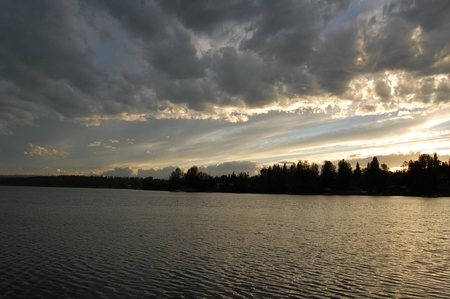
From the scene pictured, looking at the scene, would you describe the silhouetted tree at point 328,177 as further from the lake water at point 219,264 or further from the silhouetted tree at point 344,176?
the lake water at point 219,264

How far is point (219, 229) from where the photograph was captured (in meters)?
36.9

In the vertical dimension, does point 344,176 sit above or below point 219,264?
above

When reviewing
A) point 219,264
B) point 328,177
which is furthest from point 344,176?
point 219,264

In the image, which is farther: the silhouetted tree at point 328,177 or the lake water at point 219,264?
the silhouetted tree at point 328,177

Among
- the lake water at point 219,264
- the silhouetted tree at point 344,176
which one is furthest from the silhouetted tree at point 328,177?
the lake water at point 219,264

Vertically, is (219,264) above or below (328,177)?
below

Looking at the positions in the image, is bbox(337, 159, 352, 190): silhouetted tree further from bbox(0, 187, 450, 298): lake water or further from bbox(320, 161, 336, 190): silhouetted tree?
bbox(0, 187, 450, 298): lake water

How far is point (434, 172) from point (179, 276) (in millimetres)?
188133

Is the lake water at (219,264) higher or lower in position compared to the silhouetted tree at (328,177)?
lower

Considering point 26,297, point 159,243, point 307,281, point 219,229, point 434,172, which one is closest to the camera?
point 26,297

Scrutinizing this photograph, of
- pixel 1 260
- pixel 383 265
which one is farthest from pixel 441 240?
pixel 1 260

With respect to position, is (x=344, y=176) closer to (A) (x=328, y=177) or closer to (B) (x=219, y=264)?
(A) (x=328, y=177)

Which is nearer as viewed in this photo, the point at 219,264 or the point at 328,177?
the point at 219,264

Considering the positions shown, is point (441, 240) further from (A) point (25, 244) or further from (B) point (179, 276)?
(A) point (25, 244)
